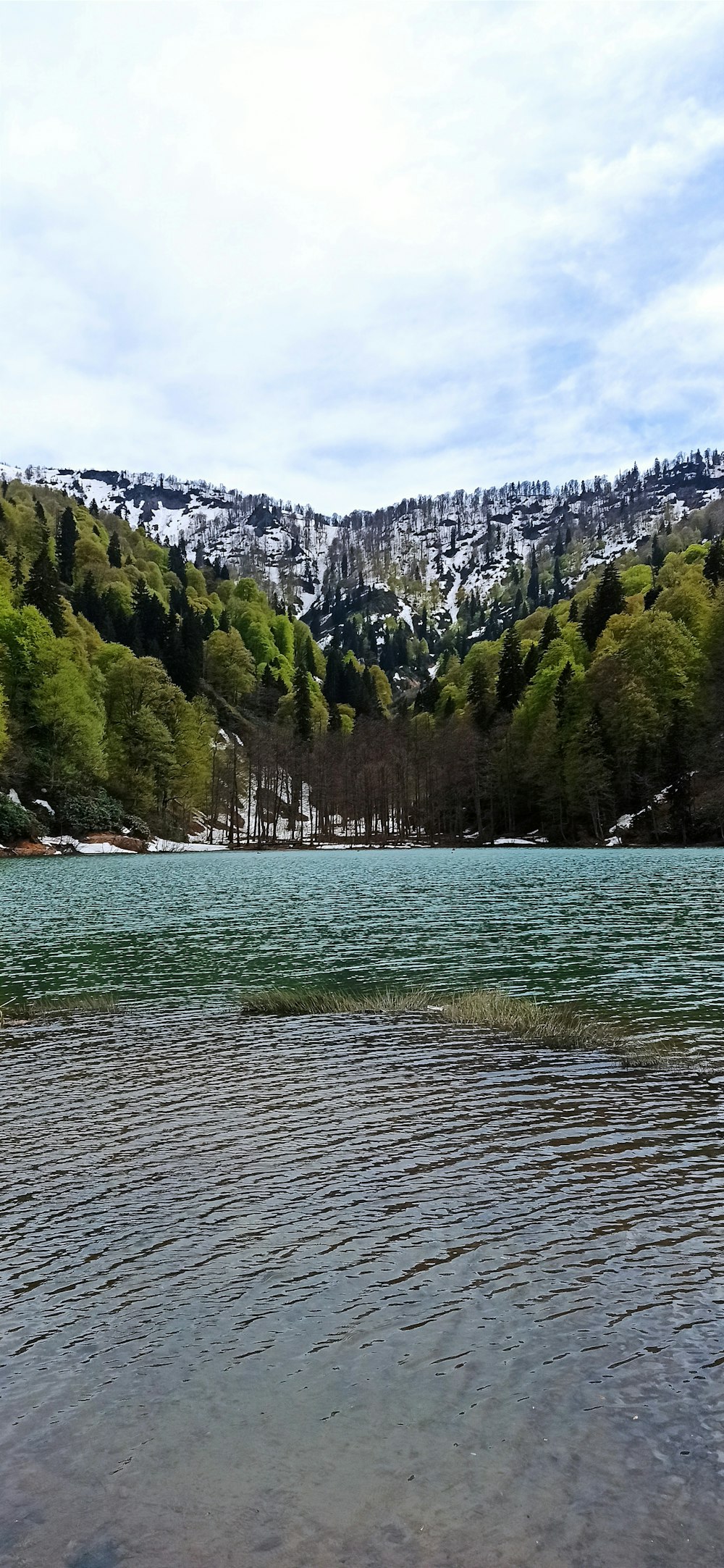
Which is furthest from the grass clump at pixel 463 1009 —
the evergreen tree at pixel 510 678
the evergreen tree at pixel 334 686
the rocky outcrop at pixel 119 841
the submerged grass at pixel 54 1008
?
the evergreen tree at pixel 334 686

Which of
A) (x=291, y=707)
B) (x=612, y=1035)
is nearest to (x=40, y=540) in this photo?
(x=291, y=707)

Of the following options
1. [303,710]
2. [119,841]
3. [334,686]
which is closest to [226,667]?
[303,710]

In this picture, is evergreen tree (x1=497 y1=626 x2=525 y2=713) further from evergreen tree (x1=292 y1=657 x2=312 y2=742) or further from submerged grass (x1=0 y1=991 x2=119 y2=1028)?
submerged grass (x1=0 y1=991 x2=119 y2=1028)

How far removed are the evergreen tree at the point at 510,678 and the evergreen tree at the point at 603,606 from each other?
32.2 feet

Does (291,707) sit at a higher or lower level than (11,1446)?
higher

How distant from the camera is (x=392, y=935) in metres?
29.2

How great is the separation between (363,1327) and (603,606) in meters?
112

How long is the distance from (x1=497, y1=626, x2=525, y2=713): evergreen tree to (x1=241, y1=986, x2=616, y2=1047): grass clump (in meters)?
98.1

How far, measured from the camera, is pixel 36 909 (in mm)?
36500

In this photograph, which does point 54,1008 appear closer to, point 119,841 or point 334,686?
point 119,841

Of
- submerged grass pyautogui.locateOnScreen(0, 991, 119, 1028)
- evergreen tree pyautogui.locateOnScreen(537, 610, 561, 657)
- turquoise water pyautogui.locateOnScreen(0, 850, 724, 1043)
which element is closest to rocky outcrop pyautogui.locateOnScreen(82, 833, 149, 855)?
turquoise water pyautogui.locateOnScreen(0, 850, 724, 1043)

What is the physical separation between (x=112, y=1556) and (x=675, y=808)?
82611 mm

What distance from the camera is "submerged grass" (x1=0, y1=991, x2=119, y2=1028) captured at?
698 inches

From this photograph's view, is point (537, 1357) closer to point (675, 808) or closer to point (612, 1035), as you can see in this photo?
point (612, 1035)
